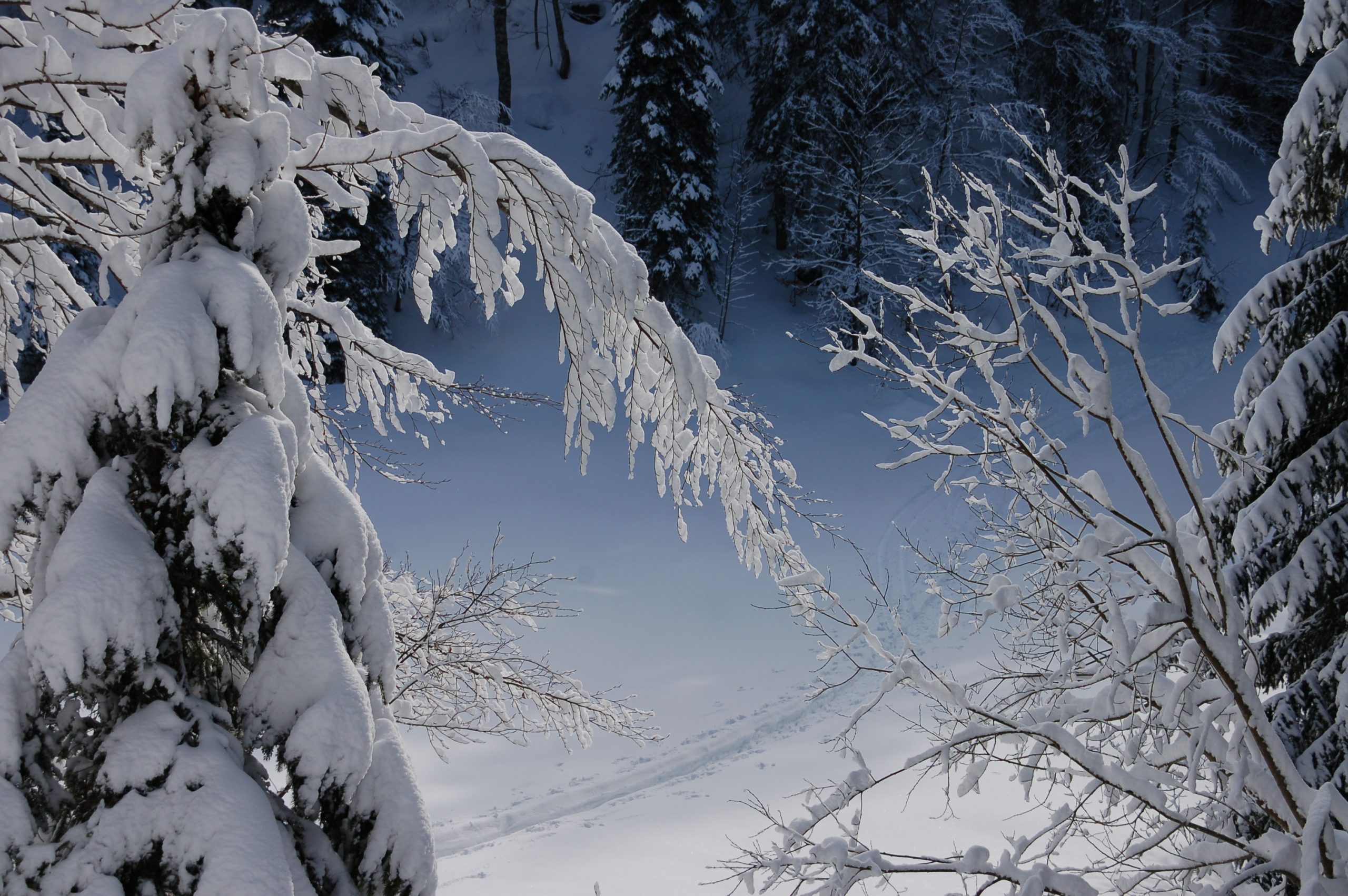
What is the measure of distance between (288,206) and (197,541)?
94 cm

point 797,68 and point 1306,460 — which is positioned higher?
point 797,68

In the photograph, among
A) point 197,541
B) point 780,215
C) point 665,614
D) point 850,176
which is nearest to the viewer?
point 197,541

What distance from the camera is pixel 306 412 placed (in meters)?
2.24

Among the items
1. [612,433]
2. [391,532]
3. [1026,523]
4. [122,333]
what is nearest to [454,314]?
[612,433]

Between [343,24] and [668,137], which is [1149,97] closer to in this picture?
[668,137]

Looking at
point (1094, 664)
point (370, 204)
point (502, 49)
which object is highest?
point (502, 49)

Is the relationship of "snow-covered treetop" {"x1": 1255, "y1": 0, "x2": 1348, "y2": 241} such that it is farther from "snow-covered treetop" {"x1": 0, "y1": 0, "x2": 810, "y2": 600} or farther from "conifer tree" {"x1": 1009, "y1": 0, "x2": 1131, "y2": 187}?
"conifer tree" {"x1": 1009, "y1": 0, "x2": 1131, "y2": 187}

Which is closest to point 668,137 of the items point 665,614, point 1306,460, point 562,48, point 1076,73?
point 562,48

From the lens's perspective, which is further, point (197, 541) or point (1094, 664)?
point (1094, 664)

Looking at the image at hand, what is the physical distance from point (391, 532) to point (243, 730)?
43.0ft

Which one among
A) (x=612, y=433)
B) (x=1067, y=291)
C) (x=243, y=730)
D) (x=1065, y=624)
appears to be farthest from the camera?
(x=612, y=433)

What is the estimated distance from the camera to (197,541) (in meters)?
1.78

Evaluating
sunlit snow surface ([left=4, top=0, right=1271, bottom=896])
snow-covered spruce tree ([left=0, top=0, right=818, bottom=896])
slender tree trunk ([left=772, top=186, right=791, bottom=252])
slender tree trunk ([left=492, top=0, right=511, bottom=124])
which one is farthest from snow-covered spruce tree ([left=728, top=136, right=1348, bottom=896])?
slender tree trunk ([left=492, top=0, right=511, bottom=124])

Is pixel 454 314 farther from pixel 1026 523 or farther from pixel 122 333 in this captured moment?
pixel 122 333
